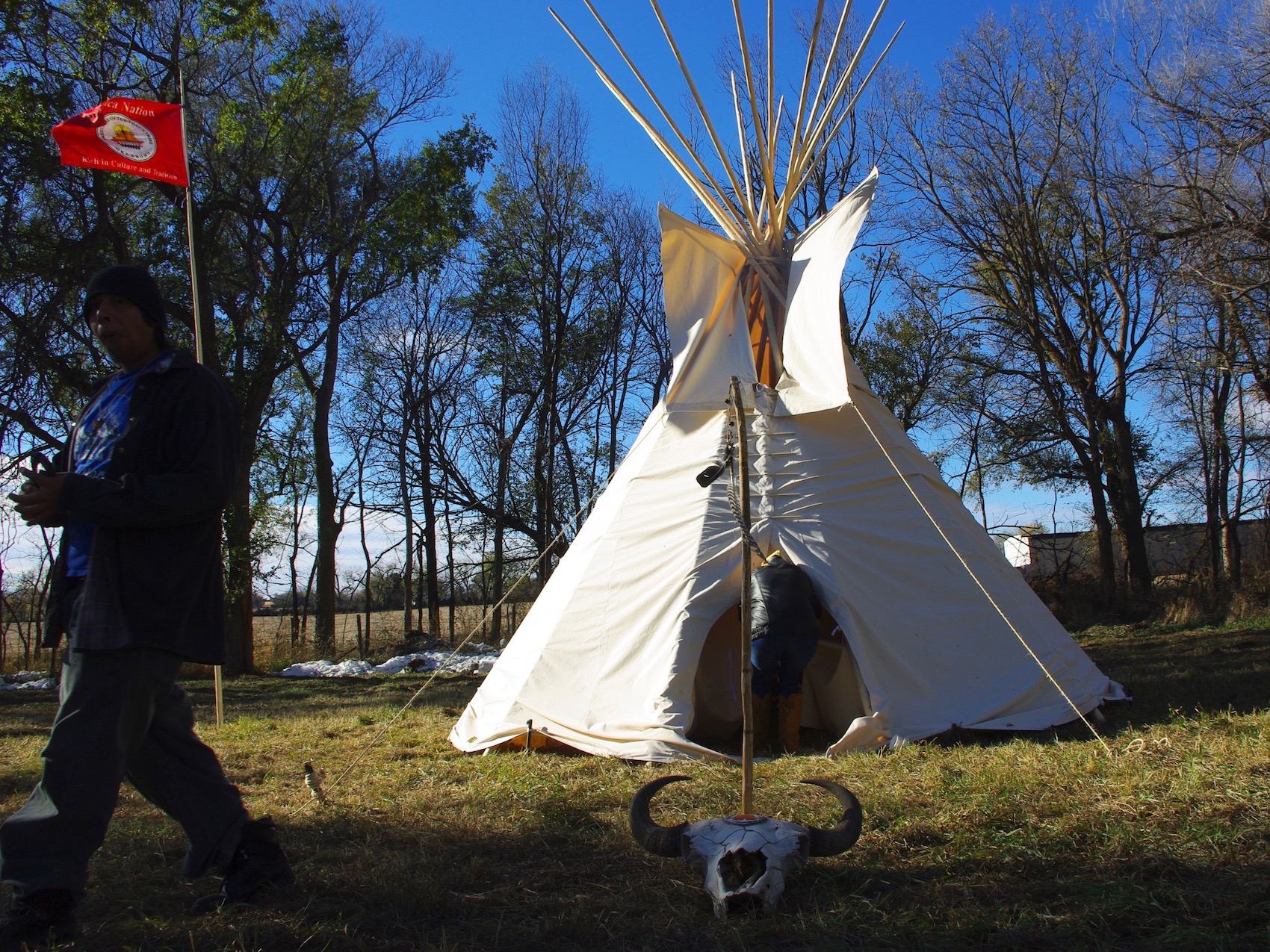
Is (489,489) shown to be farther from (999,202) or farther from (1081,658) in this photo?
(1081,658)

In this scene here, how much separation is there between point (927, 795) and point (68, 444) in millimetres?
2564

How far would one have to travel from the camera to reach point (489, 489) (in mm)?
19375

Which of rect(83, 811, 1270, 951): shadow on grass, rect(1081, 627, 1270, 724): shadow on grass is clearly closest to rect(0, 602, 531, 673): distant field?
rect(1081, 627, 1270, 724): shadow on grass

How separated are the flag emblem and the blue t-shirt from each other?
15.1 ft

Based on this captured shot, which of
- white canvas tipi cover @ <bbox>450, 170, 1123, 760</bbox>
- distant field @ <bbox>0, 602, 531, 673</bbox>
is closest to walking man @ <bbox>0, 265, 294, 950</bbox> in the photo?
white canvas tipi cover @ <bbox>450, 170, 1123, 760</bbox>

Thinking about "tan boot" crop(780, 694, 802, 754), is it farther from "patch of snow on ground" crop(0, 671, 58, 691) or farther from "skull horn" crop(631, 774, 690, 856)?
"patch of snow on ground" crop(0, 671, 58, 691)

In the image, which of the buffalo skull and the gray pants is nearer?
the gray pants

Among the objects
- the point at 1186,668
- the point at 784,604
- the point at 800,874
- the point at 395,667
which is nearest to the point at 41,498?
the point at 800,874

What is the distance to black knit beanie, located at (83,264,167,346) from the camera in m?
2.07

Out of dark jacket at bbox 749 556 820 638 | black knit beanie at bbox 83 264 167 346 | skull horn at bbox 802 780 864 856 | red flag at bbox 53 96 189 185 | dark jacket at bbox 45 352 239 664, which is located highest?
red flag at bbox 53 96 189 185

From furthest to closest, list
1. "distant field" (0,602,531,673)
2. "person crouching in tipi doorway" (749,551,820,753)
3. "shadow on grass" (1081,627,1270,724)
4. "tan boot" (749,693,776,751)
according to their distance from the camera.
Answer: "distant field" (0,602,531,673)
"shadow on grass" (1081,627,1270,724)
"tan boot" (749,693,776,751)
"person crouching in tipi doorway" (749,551,820,753)

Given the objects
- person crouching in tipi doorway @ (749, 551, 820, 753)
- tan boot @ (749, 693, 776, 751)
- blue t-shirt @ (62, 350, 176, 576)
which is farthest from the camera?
tan boot @ (749, 693, 776, 751)

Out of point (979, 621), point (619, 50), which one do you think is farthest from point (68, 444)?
point (619, 50)

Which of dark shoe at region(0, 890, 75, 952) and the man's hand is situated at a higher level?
the man's hand
